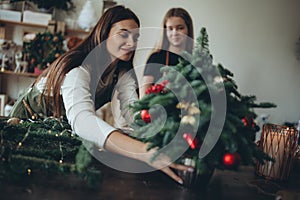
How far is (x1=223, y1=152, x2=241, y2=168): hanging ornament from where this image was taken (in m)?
0.82

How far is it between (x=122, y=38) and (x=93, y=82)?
0.21 m

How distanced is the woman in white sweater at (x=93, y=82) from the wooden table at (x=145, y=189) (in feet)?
0.38

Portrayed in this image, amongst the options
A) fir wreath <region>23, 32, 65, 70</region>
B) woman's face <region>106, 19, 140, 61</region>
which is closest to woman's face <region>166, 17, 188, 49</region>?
woman's face <region>106, 19, 140, 61</region>

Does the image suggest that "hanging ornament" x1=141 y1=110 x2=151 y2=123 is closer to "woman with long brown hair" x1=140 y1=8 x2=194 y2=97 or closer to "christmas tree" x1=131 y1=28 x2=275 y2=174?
"christmas tree" x1=131 y1=28 x2=275 y2=174

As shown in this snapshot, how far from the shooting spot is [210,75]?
0.84m

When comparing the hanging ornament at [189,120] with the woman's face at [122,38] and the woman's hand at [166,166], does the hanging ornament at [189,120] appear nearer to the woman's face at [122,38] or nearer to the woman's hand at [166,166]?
the woman's hand at [166,166]

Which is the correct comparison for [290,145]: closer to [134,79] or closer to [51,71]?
[134,79]

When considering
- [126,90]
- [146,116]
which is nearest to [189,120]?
[146,116]

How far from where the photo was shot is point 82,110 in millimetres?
1077

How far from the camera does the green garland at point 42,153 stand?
81cm

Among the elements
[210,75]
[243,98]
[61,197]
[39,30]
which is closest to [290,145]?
[243,98]

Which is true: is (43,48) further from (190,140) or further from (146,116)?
(190,140)

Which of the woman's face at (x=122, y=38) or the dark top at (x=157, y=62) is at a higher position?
the woman's face at (x=122, y=38)

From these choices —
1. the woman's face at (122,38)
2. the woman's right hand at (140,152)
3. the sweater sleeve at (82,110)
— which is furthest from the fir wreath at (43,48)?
the woman's right hand at (140,152)
